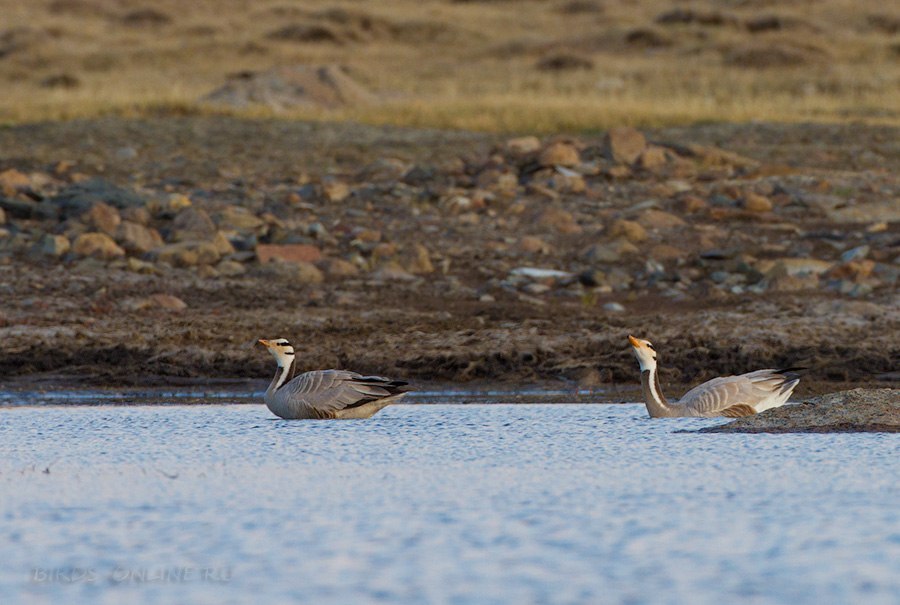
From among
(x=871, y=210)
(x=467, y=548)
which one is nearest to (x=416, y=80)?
(x=871, y=210)

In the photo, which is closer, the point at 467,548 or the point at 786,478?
the point at 467,548

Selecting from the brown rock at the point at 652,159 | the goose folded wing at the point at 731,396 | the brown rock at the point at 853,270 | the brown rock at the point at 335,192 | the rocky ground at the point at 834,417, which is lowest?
the rocky ground at the point at 834,417

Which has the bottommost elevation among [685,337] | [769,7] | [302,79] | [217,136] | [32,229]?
[685,337]

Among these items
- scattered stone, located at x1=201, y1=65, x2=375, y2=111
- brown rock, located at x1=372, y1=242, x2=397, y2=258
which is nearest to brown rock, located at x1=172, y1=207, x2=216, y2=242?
brown rock, located at x1=372, y1=242, x2=397, y2=258

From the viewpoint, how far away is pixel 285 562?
461 cm

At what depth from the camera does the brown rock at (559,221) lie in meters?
16.2

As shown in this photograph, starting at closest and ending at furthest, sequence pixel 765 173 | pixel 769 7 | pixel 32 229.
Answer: pixel 32 229, pixel 765 173, pixel 769 7

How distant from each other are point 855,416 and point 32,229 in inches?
409

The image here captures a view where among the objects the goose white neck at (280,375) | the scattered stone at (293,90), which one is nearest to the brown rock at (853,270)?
the goose white neck at (280,375)

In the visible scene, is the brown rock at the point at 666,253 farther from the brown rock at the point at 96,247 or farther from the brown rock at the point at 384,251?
the brown rock at the point at 96,247

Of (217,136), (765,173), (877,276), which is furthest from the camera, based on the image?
(217,136)

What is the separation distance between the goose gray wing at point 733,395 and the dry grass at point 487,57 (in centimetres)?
1543

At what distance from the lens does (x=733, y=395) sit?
846 cm

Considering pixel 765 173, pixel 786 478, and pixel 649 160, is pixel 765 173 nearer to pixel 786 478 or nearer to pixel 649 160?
pixel 649 160
